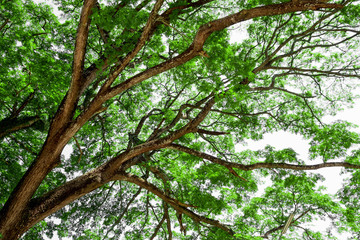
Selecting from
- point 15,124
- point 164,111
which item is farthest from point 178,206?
point 15,124

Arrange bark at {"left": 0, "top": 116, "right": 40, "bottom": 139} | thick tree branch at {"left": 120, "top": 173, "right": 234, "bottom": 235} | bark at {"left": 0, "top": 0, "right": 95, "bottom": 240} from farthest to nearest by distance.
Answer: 1. bark at {"left": 0, "top": 116, "right": 40, "bottom": 139}
2. thick tree branch at {"left": 120, "top": 173, "right": 234, "bottom": 235}
3. bark at {"left": 0, "top": 0, "right": 95, "bottom": 240}

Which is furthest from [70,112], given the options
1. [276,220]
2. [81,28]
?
[276,220]

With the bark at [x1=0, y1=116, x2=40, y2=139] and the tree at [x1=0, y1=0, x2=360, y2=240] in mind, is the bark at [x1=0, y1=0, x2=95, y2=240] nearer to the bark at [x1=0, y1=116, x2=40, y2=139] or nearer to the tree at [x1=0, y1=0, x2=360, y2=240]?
the tree at [x1=0, y1=0, x2=360, y2=240]

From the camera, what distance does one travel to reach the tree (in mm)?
4621

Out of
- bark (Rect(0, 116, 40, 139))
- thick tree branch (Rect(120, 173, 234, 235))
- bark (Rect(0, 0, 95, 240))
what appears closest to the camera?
bark (Rect(0, 0, 95, 240))

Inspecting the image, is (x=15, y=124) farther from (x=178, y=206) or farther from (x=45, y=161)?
(x=178, y=206)

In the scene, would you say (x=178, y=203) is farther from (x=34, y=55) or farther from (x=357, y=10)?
(x=357, y=10)

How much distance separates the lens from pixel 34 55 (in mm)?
6496

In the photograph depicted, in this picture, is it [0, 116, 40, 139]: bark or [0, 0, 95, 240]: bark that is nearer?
[0, 0, 95, 240]: bark

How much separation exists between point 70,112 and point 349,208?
23.3 feet

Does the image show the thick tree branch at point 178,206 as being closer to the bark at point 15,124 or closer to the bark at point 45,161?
the bark at point 45,161

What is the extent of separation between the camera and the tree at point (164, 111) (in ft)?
15.2

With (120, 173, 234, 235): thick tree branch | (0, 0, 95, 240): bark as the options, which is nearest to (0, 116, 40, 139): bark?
(0, 0, 95, 240): bark

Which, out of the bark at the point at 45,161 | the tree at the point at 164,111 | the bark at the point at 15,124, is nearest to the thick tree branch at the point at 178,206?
the tree at the point at 164,111
